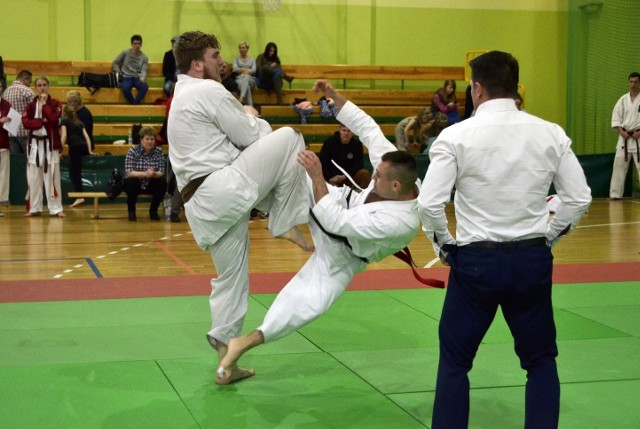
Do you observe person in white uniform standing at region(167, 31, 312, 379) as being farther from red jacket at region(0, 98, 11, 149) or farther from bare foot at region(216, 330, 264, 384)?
red jacket at region(0, 98, 11, 149)

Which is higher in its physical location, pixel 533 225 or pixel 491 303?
pixel 533 225

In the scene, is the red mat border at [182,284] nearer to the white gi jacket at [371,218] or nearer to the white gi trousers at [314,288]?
the white gi trousers at [314,288]

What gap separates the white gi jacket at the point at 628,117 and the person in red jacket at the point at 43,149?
31.4 feet

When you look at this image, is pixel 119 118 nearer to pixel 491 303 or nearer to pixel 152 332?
pixel 152 332

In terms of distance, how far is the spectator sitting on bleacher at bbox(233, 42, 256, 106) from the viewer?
16.2 metres

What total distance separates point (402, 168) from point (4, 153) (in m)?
10.5

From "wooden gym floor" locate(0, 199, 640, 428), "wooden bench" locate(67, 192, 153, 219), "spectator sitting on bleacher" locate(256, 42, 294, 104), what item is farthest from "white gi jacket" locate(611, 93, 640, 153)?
"wooden bench" locate(67, 192, 153, 219)

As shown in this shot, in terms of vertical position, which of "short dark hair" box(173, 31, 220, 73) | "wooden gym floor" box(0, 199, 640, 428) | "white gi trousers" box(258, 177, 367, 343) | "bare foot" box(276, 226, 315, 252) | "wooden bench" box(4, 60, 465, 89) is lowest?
"wooden gym floor" box(0, 199, 640, 428)

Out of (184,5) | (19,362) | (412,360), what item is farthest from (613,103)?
(19,362)

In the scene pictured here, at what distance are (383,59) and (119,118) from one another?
5937mm

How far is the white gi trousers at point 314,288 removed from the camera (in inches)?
178

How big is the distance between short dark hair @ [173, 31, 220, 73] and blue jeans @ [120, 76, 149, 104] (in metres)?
12.1

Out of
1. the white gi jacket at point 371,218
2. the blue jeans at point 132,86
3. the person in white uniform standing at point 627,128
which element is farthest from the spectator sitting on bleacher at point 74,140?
the white gi jacket at point 371,218

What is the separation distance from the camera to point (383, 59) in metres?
18.8
